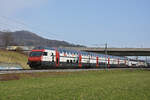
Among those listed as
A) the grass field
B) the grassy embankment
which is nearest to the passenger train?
the grass field

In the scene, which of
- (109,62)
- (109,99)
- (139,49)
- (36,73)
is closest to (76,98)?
(109,99)

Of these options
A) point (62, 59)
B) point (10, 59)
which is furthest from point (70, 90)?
point (10, 59)

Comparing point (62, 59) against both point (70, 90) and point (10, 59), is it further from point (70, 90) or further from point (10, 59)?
point (10, 59)

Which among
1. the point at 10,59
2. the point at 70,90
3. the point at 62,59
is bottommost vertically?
the point at 70,90

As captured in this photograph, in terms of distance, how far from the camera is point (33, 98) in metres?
13.1

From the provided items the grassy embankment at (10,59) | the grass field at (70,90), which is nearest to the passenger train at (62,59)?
the grass field at (70,90)

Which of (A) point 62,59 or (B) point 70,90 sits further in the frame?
(A) point 62,59

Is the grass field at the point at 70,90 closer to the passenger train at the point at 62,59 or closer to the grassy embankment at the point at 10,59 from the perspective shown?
the passenger train at the point at 62,59

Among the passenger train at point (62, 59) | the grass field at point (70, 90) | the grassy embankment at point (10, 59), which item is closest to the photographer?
the grass field at point (70, 90)

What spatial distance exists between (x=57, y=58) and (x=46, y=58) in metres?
3.03

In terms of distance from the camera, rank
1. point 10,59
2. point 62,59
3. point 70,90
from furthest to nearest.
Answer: point 10,59, point 62,59, point 70,90

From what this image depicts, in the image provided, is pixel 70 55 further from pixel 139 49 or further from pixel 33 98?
pixel 139 49

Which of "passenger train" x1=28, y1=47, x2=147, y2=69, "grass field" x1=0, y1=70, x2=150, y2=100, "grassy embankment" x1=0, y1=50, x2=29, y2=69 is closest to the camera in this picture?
"grass field" x1=0, y1=70, x2=150, y2=100

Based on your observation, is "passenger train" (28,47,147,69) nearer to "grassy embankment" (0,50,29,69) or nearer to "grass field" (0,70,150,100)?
"grass field" (0,70,150,100)
